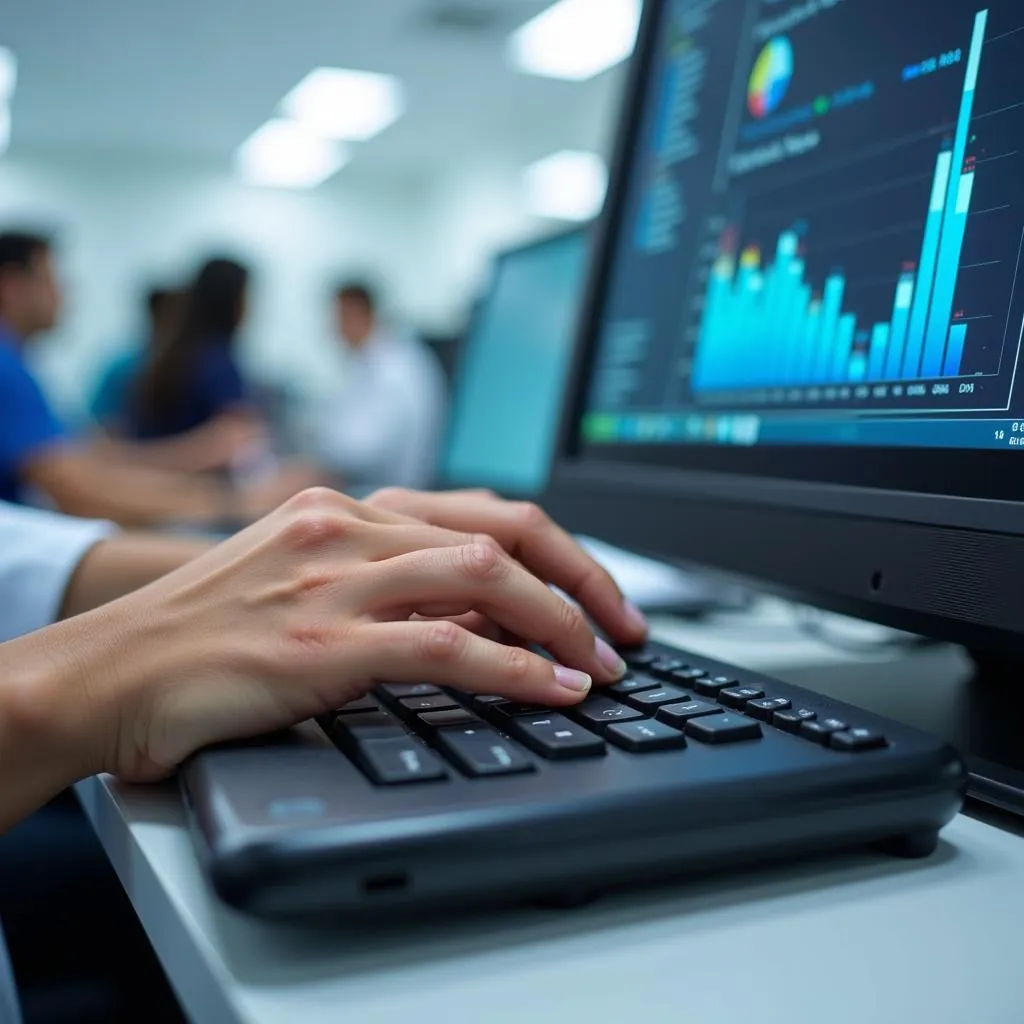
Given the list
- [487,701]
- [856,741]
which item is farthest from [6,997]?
[856,741]

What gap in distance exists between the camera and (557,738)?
0.31 meters

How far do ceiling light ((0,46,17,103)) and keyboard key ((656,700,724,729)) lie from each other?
5.56 m

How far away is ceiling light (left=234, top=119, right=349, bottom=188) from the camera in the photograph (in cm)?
617

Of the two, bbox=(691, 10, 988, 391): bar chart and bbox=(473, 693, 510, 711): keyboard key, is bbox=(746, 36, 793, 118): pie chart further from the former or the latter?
bbox=(473, 693, 510, 711): keyboard key

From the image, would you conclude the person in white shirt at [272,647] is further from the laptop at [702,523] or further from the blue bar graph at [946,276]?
the blue bar graph at [946,276]

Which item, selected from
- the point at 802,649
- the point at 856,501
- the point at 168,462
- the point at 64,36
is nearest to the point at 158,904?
the point at 856,501

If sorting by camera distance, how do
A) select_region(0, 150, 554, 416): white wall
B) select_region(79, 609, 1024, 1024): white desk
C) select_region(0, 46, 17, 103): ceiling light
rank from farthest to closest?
1. select_region(0, 150, 554, 416): white wall
2. select_region(0, 46, 17, 103): ceiling light
3. select_region(79, 609, 1024, 1024): white desk

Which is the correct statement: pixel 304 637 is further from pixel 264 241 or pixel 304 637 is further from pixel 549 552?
pixel 264 241

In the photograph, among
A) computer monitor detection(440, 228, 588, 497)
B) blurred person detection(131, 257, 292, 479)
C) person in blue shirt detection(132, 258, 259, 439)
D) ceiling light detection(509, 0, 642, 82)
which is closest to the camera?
computer monitor detection(440, 228, 588, 497)

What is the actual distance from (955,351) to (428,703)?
26 cm

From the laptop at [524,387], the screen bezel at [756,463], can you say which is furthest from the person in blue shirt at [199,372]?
the screen bezel at [756,463]

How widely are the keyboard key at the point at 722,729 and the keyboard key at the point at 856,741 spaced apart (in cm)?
2

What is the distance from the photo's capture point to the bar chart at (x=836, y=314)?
0.42 metres

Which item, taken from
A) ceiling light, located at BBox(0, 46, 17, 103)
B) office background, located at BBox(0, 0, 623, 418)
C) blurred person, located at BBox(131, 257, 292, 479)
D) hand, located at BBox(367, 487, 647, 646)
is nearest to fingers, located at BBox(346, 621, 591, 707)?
hand, located at BBox(367, 487, 647, 646)
